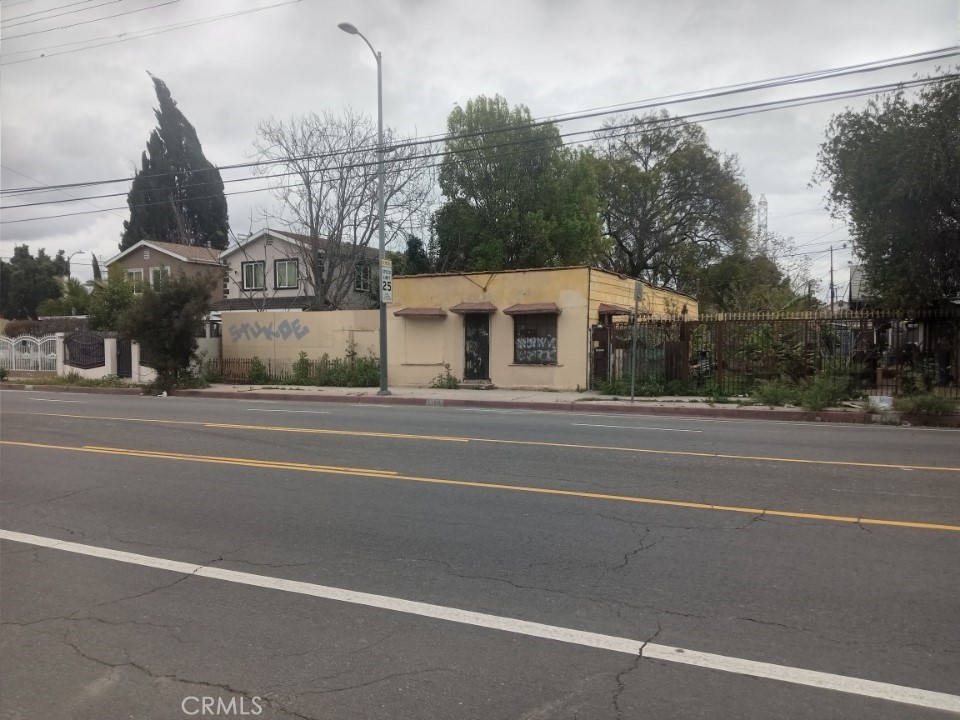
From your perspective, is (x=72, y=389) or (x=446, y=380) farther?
(x=72, y=389)

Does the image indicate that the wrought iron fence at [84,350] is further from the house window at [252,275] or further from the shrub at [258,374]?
the house window at [252,275]

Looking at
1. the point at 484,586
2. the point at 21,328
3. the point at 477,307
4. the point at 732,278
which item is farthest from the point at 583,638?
the point at 21,328

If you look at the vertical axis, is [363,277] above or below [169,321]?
above

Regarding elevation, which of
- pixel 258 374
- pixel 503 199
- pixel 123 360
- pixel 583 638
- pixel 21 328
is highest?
pixel 503 199

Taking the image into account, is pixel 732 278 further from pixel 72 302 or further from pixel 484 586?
pixel 484 586

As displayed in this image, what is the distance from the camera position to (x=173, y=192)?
190ft

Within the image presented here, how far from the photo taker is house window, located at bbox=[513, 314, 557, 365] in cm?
2183

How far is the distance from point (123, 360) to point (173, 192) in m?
34.4

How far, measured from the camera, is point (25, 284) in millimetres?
53719

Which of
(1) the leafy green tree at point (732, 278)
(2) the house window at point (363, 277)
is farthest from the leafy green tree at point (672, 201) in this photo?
(2) the house window at point (363, 277)

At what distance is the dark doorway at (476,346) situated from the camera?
23.0 meters

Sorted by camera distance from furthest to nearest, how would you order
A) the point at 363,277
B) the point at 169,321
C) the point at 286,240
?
1. the point at 363,277
2. the point at 286,240
3. the point at 169,321

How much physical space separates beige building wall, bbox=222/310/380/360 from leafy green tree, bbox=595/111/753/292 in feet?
73.8

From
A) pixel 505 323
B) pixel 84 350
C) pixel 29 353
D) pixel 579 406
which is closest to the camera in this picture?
pixel 579 406
